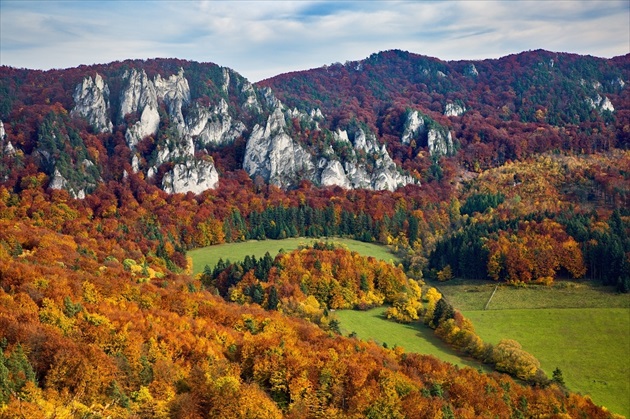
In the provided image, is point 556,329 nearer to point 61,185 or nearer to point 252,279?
point 252,279

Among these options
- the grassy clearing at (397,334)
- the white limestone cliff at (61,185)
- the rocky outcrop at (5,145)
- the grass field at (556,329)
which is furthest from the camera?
the rocky outcrop at (5,145)

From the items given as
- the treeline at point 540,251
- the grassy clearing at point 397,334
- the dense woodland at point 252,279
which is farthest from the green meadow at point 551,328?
the dense woodland at point 252,279

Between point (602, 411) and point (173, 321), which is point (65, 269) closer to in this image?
point (173, 321)

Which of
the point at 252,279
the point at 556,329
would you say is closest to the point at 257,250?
the point at 252,279

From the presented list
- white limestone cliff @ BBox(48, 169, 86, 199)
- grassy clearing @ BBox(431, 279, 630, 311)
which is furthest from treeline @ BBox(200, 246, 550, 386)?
white limestone cliff @ BBox(48, 169, 86, 199)

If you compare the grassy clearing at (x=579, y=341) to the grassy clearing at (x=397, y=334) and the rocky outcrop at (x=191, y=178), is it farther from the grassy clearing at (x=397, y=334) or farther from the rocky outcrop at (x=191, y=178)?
the rocky outcrop at (x=191, y=178)

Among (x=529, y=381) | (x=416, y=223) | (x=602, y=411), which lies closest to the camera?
(x=602, y=411)

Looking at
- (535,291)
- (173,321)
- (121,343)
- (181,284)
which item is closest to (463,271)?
(535,291)
